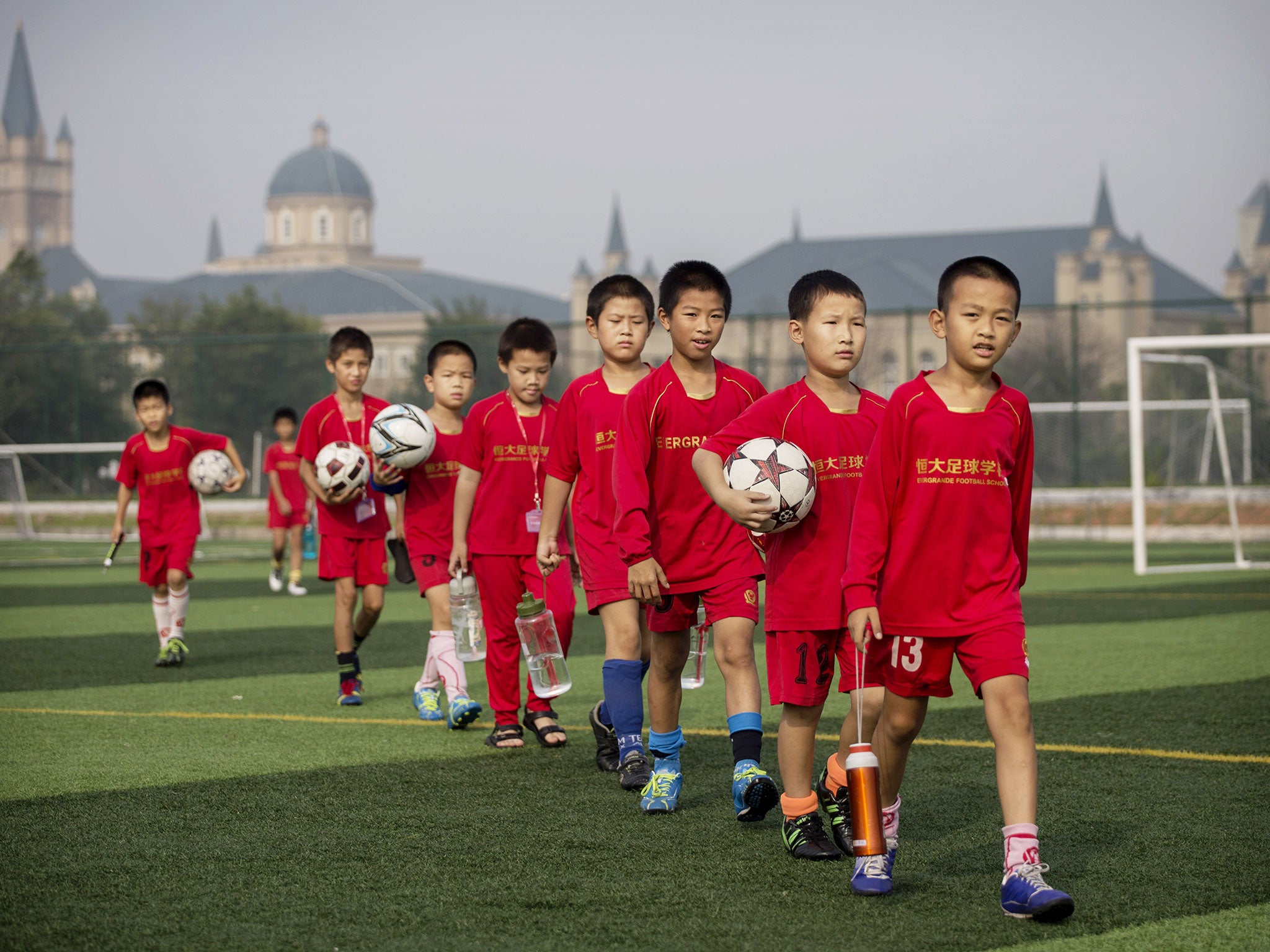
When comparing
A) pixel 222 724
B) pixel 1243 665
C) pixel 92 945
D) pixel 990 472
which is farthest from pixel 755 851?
pixel 1243 665

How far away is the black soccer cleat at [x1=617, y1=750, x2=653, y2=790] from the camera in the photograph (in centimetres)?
546

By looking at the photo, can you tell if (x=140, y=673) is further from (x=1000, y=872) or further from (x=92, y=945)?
(x=1000, y=872)

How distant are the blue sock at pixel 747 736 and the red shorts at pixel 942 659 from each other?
91 centimetres

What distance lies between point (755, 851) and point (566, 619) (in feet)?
7.25

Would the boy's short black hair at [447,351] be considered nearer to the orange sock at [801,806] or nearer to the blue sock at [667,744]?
the blue sock at [667,744]

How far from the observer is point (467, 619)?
8.01 m

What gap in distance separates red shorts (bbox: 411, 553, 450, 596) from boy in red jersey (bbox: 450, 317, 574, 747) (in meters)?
0.79

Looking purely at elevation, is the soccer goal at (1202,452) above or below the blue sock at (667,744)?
above

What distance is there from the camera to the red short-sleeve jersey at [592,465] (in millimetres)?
5660

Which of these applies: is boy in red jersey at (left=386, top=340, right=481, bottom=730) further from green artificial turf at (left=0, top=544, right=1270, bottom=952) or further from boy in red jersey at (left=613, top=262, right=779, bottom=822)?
boy in red jersey at (left=613, top=262, right=779, bottom=822)

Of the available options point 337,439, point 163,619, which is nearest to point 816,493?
point 337,439

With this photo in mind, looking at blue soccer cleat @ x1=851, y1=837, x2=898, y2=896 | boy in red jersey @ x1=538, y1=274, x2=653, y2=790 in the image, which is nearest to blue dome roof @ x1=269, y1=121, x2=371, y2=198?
boy in red jersey @ x1=538, y1=274, x2=653, y2=790

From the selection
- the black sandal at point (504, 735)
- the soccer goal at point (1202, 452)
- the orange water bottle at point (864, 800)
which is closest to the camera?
the orange water bottle at point (864, 800)

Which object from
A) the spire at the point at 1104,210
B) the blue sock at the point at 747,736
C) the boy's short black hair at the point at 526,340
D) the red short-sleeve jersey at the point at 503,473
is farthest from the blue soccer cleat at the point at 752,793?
the spire at the point at 1104,210
